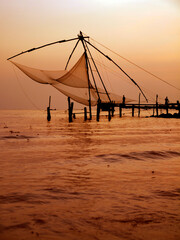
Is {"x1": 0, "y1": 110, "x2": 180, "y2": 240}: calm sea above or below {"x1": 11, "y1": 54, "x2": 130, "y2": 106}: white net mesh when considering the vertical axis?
below

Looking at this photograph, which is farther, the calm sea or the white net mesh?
the white net mesh

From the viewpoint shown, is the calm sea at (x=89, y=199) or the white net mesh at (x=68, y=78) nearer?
the calm sea at (x=89, y=199)

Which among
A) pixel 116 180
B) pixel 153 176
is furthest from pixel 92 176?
pixel 153 176

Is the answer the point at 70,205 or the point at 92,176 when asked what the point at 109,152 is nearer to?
the point at 92,176

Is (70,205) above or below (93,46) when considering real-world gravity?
below

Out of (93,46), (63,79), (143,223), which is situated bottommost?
(143,223)

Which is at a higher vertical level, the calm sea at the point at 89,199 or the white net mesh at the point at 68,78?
the white net mesh at the point at 68,78

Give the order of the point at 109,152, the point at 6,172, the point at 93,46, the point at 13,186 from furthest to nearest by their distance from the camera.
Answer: the point at 93,46 < the point at 109,152 < the point at 6,172 < the point at 13,186

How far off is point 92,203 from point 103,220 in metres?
0.47

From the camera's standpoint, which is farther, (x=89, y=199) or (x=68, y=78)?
(x=68, y=78)

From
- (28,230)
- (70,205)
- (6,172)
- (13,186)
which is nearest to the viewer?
(28,230)

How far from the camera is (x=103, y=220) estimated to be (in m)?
2.66

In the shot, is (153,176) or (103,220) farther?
(153,176)

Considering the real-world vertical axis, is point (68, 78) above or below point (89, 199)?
above
